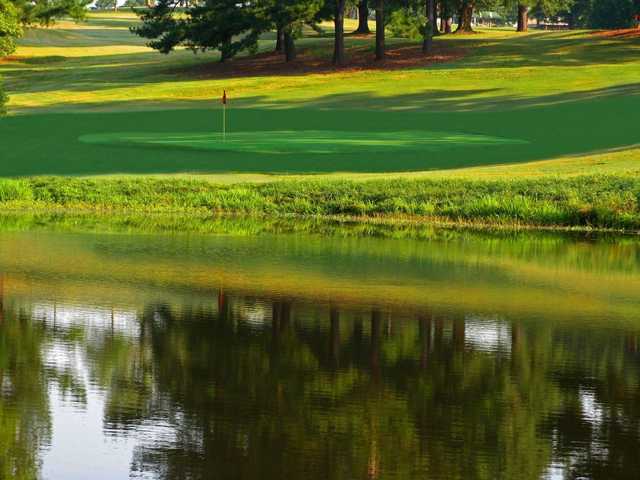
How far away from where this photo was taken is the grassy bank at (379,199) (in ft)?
120

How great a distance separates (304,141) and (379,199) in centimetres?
1380

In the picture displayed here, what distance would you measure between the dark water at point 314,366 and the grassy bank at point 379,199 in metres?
7.67

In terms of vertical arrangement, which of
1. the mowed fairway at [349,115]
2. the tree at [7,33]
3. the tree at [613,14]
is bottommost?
the mowed fairway at [349,115]

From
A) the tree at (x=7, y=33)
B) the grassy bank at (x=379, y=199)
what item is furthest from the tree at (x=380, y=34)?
the grassy bank at (x=379, y=199)

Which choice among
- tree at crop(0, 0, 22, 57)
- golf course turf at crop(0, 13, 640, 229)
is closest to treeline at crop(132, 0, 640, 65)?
golf course turf at crop(0, 13, 640, 229)

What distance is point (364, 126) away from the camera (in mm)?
59125

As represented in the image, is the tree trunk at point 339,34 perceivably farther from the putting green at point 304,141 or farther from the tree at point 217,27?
the putting green at point 304,141

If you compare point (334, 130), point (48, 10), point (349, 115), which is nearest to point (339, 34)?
point (48, 10)

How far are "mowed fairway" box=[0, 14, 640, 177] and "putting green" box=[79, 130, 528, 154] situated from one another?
0.07m

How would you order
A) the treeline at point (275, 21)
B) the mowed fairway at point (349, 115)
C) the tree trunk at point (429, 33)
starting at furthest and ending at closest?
Answer: 1. the tree trunk at point (429, 33)
2. the treeline at point (275, 21)
3. the mowed fairway at point (349, 115)

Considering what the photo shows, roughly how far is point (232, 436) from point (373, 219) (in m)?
23.9

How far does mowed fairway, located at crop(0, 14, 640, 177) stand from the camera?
47.1 metres

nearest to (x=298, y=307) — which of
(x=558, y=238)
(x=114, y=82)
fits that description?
(x=558, y=238)

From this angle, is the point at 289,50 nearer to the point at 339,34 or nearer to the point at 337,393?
the point at 339,34
